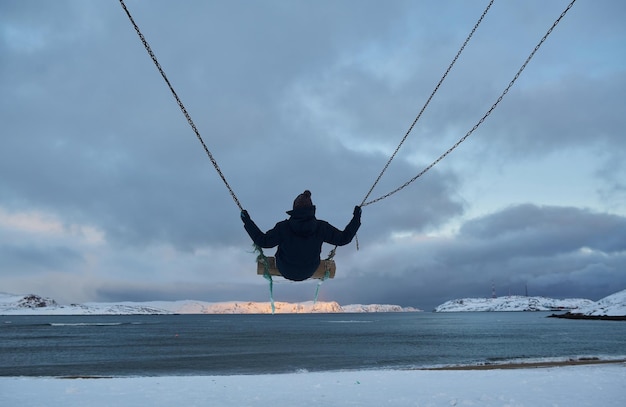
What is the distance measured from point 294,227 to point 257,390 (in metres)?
19.1

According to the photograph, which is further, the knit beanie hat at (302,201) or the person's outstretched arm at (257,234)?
the person's outstretched arm at (257,234)

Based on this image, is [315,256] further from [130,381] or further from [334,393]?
[130,381]

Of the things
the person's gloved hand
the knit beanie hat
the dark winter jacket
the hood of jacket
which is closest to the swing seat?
the dark winter jacket

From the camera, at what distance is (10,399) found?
2158 centimetres

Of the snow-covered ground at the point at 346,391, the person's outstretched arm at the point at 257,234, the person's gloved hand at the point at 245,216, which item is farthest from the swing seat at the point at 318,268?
the snow-covered ground at the point at 346,391

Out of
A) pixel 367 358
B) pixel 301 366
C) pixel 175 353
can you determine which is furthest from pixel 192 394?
pixel 175 353

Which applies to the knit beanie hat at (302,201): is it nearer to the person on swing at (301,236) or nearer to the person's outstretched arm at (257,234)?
the person on swing at (301,236)

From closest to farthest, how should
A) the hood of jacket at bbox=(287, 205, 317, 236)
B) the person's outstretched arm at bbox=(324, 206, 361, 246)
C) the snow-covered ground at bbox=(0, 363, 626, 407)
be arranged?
1. the hood of jacket at bbox=(287, 205, 317, 236)
2. the person's outstretched arm at bbox=(324, 206, 361, 246)
3. the snow-covered ground at bbox=(0, 363, 626, 407)

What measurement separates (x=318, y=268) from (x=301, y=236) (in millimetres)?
1593

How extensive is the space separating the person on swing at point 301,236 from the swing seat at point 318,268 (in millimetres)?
564

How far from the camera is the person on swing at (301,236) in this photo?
823 centimetres

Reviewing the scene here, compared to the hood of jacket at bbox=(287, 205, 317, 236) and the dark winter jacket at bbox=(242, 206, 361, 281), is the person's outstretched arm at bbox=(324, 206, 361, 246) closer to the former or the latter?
the dark winter jacket at bbox=(242, 206, 361, 281)

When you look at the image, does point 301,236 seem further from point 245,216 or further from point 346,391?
point 346,391

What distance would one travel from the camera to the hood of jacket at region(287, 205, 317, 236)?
8.19 metres
